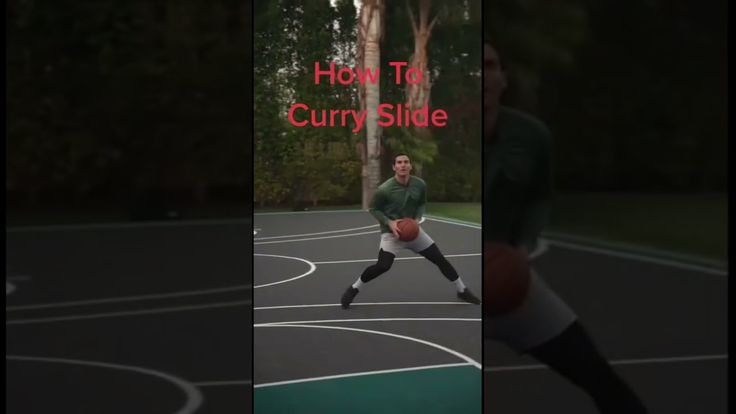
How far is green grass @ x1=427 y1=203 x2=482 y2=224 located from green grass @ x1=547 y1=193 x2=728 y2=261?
0.48m

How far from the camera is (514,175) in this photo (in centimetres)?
495

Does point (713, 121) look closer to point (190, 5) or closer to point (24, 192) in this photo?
point (190, 5)

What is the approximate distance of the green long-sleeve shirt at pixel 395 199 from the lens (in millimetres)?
5012

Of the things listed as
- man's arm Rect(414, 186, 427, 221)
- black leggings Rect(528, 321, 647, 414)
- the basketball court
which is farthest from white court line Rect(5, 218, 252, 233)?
black leggings Rect(528, 321, 647, 414)

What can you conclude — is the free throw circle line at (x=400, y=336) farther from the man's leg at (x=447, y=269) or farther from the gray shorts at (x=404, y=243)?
the gray shorts at (x=404, y=243)

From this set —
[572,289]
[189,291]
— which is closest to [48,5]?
[189,291]

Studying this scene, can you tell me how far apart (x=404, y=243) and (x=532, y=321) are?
0.93m

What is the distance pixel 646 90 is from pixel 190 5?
2888mm

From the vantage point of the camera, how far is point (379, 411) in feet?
16.3

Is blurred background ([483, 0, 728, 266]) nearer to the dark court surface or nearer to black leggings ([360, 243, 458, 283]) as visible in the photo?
black leggings ([360, 243, 458, 283])

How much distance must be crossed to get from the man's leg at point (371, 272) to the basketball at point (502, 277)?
610 millimetres

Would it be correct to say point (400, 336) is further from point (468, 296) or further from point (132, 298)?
point (132, 298)

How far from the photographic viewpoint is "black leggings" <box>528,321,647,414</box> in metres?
4.76

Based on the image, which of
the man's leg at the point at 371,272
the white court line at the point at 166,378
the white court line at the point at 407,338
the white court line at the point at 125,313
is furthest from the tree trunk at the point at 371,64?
the white court line at the point at 166,378
